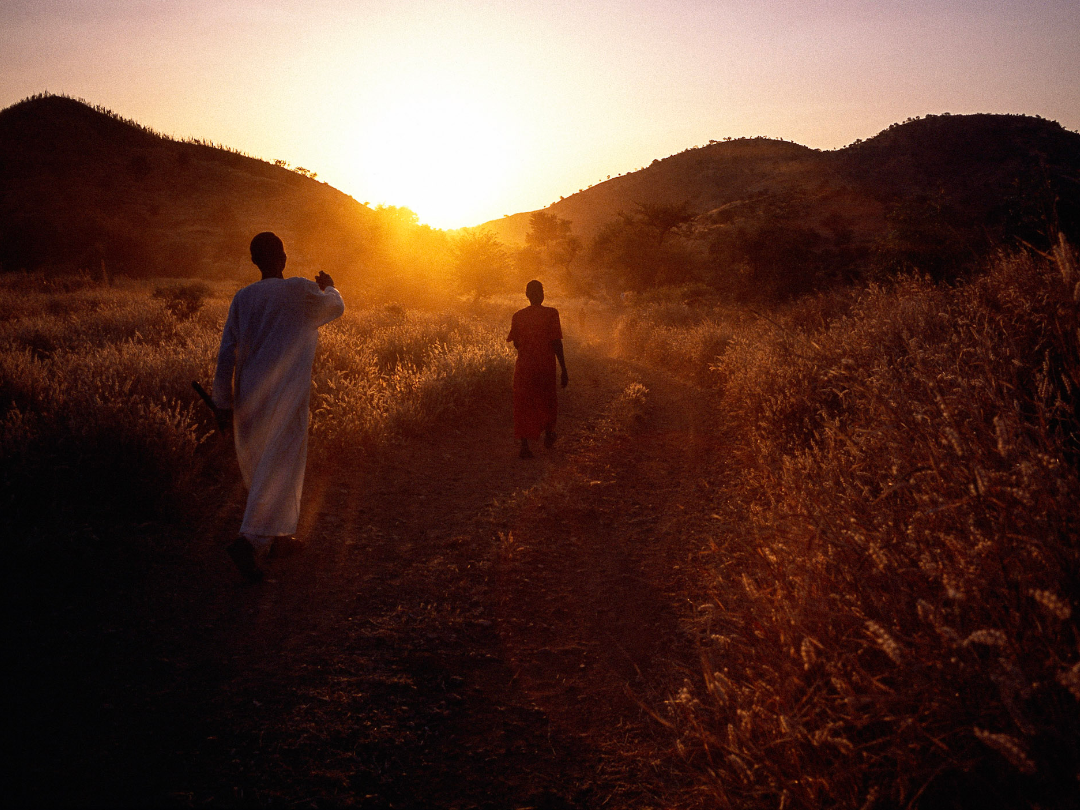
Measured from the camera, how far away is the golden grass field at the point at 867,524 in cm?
150

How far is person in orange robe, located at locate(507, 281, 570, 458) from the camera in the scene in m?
6.53

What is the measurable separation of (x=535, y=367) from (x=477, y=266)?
2043 centimetres

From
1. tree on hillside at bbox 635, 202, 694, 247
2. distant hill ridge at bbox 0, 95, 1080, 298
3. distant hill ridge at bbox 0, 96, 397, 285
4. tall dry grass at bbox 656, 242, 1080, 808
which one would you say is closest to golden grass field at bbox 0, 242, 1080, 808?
tall dry grass at bbox 656, 242, 1080, 808

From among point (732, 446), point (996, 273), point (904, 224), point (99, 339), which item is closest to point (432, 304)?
point (99, 339)

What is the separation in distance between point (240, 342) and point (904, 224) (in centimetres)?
2140

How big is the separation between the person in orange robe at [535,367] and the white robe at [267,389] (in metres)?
3.07

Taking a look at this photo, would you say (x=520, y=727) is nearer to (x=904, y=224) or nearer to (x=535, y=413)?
(x=535, y=413)

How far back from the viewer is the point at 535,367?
659 cm

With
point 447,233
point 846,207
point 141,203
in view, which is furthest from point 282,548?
point 141,203

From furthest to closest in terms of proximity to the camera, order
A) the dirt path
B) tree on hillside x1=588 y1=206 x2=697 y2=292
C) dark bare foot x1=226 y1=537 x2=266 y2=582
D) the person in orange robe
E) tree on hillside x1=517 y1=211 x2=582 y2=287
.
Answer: tree on hillside x1=517 y1=211 x2=582 y2=287 → tree on hillside x1=588 y1=206 x2=697 y2=292 → the person in orange robe → dark bare foot x1=226 y1=537 x2=266 y2=582 → the dirt path

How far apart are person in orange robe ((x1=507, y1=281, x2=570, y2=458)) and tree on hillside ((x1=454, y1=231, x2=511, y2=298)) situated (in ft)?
65.0

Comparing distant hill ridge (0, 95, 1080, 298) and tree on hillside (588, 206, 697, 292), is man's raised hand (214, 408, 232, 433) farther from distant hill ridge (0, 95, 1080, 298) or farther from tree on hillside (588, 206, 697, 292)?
tree on hillside (588, 206, 697, 292)

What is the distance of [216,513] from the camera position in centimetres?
427

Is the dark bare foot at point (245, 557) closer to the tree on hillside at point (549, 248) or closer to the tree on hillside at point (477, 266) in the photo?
the tree on hillside at point (477, 266)
